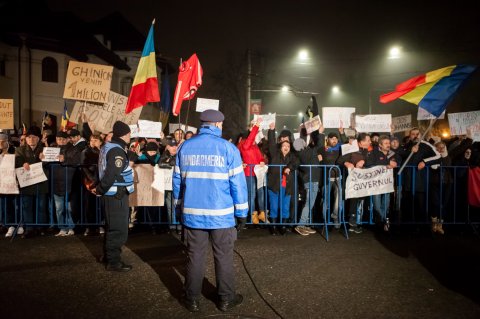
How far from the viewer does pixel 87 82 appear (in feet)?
30.2

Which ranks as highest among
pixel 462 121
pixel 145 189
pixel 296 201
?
pixel 462 121

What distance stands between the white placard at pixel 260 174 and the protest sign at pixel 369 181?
1.68 metres

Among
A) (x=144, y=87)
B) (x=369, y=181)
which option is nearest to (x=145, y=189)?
(x=144, y=87)

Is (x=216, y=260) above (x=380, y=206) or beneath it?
beneath

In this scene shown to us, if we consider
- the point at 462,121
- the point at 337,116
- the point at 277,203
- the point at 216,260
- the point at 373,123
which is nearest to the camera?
the point at 216,260

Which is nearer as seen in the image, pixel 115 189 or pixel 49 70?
pixel 115 189

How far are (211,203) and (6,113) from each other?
8365 millimetres

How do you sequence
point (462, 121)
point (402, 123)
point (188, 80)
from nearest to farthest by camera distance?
1. point (188, 80)
2. point (462, 121)
3. point (402, 123)

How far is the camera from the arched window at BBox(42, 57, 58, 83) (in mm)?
27219

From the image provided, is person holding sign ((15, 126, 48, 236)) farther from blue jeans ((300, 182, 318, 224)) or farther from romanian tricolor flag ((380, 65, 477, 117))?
romanian tricolor flag ((380, 65, 477, 117))

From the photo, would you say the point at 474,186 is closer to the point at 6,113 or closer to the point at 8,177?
the point at 8,177

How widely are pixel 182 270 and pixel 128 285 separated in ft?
2.93

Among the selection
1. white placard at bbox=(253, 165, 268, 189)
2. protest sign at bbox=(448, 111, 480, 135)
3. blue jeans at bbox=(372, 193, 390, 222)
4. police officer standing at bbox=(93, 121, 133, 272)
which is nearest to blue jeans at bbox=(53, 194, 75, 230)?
police officer standing at bbox=(93, 121, 133, 272)

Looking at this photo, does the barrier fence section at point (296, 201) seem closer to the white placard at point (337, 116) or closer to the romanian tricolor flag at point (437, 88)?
the romanian tricolor flag at point (437, 88)
